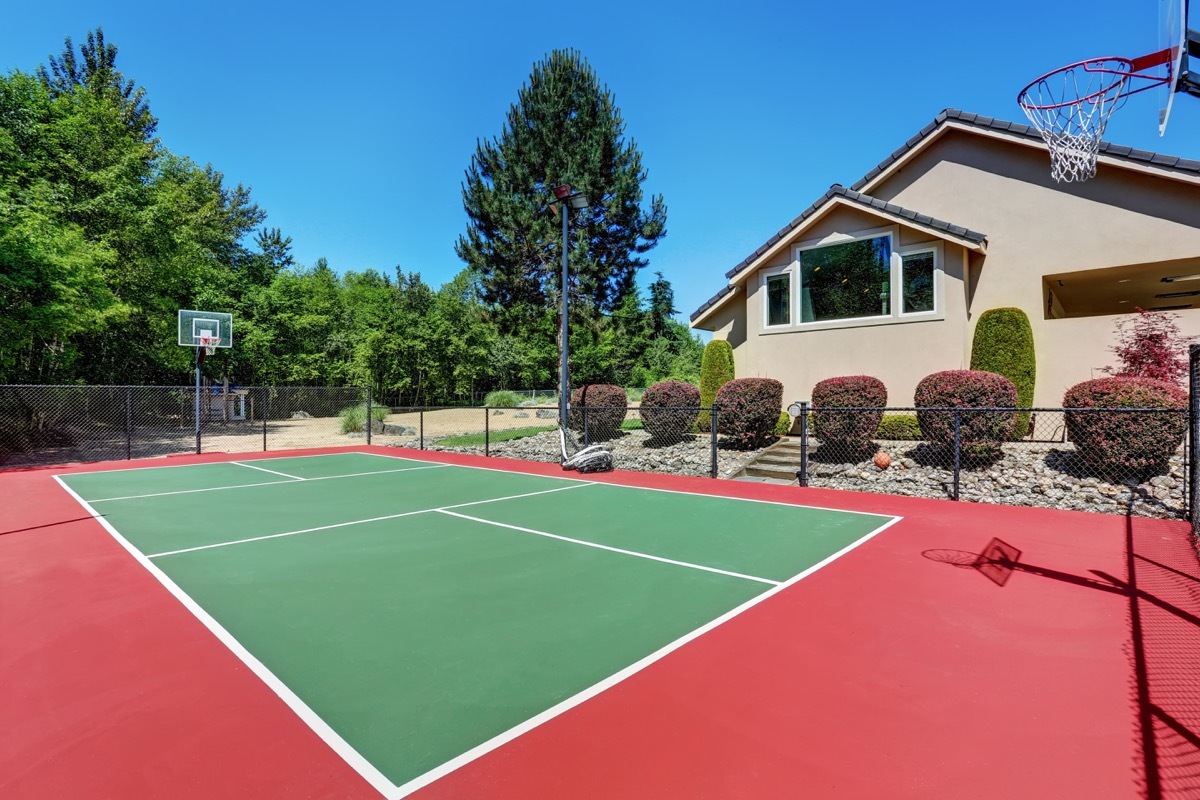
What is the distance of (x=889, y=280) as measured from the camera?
496 inches

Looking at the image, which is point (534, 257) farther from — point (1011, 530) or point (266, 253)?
point (266, 253)

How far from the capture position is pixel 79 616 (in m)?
3.89

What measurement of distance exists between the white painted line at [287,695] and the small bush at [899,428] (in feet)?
38.4

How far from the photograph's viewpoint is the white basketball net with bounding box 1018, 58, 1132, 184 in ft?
18.5

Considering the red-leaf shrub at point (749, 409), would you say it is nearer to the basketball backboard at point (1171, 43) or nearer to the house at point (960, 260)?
the house at point (960, 260)

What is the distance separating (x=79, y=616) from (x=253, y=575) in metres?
1.12

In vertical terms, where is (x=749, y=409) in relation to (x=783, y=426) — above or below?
above

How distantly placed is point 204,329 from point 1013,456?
71.0 feet

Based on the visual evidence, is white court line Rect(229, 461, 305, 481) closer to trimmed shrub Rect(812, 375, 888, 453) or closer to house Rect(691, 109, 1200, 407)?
trimmed shrub Rect(812, 375, 888, 453)

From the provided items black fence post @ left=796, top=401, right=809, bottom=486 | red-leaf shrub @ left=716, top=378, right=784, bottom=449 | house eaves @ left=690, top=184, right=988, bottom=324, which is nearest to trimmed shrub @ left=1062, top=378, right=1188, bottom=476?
black fence post @ left=796, top=401, right=809, bottom=486

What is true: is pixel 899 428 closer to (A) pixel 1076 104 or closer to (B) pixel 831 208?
(B) pixel 831 208

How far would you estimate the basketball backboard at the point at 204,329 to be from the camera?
1652 cm

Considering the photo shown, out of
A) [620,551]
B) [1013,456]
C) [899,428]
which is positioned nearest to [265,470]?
A: [620,551]

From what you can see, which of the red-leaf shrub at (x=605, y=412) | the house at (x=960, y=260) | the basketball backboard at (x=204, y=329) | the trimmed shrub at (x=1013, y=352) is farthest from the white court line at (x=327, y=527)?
the basketball backboard at (x=204, y=329)
